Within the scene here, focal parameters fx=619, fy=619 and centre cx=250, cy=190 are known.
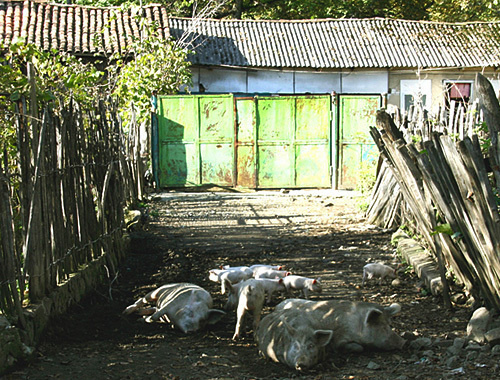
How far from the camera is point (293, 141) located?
13.1 metres

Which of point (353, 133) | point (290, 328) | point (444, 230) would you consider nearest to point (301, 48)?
point (353, 133)

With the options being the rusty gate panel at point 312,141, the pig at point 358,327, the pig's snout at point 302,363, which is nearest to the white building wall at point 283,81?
the rusty gate panel at point 312,141

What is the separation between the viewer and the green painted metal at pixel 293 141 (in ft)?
42.5

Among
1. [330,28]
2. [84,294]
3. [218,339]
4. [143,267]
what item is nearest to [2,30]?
[330,28]

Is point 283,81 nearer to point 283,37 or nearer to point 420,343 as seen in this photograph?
point 283,37

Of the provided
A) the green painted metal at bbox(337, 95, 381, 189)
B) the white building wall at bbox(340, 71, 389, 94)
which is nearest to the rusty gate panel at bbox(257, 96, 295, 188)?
the green painted metal at bbox(337, 95, 381, 189)

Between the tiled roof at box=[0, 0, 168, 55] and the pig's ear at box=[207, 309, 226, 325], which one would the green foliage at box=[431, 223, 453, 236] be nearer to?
the pig's ear at box=[207, 309, 226, 325]

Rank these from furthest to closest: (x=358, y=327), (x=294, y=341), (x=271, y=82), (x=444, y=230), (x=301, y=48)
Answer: (x=301, y=48), (x=271, y=82), (x=444, y=230), (x=358, y=327), (x=294, y=341)

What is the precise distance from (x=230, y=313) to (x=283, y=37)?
17.8 meters

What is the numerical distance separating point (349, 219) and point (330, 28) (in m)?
14.8

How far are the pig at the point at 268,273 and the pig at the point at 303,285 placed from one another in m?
0.30

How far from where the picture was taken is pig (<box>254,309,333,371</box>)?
11.9ft

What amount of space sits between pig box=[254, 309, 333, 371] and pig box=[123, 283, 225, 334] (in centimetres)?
64

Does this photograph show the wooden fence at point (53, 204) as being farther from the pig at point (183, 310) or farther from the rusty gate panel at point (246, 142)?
the rusty gate panel at point (246, 142)
